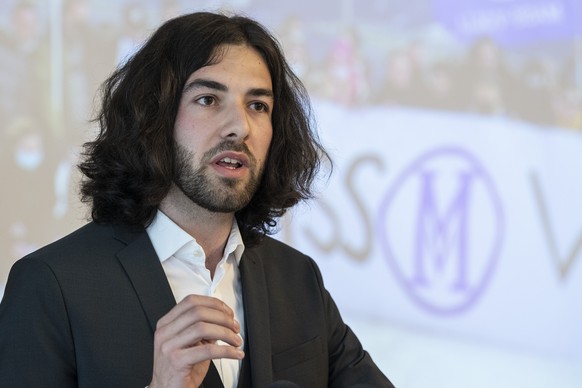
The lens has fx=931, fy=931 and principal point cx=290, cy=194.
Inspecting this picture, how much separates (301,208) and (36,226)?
1.02 metres

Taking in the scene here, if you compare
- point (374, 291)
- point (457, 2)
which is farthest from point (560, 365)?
point (457, 2)

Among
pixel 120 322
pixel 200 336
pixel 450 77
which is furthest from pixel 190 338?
pixel 450 77

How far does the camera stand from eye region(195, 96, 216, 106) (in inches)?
83.4

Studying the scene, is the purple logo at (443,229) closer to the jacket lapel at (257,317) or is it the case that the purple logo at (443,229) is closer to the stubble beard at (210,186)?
the jacket lapel at (257,317)

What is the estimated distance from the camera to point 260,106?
2.21 m

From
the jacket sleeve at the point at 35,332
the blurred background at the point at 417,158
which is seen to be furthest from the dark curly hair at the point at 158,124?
the blurred background at the point at 417,158

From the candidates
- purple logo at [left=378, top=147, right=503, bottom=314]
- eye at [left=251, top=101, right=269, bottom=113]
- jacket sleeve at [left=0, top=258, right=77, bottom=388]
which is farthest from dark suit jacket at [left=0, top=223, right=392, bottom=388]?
purple logo at [left=378, top=147, right=503, bottom=314]

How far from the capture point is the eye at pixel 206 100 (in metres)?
2.12

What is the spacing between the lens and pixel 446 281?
3.46 metres

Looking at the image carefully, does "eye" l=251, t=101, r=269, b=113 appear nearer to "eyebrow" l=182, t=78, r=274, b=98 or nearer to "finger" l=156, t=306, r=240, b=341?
"eyebrow" l=182, t=78, r=274, b=98

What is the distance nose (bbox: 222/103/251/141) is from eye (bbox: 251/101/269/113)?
0.31 ft

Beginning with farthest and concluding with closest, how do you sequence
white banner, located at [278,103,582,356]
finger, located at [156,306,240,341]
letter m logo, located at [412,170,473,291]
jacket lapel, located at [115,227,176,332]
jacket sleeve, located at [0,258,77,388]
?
1. letter m logo, located at [412,170,473,291]
2. white banner, located at [278,103,582,356]
3. jacket lapel, located at [115,227,176,332]
4. jacket sleeve, located at [0,258,77,388]
5. finger, located at [156,306,240,341]

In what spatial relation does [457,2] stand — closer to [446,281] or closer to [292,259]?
[446,281]

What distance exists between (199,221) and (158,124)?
246 millimetres
